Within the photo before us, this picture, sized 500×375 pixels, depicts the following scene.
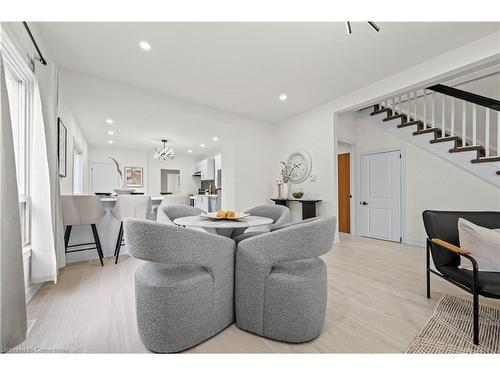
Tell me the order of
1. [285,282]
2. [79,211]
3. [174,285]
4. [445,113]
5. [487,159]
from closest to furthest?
1. [174,285]
2. [285,282]
3. [79,211]
4. [487,159]
5. [445,113]

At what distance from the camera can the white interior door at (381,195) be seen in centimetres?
416

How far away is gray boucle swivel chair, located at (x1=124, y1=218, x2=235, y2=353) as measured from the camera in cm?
119

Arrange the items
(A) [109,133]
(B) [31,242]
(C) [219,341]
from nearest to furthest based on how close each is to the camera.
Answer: (C) [219,341]
(B) [31,242]
(A) [109,133]

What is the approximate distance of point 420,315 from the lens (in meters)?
1.65

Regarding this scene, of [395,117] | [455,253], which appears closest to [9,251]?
[455,253]

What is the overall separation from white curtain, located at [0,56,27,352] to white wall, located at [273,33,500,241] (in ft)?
13.0

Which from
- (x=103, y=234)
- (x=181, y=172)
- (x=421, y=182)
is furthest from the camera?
(x=181, y=172)

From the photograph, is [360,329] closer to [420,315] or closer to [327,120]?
[420,315]

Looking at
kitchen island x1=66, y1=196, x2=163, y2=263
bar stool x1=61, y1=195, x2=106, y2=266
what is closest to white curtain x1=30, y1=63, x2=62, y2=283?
bar stool x1=61, y1=195, x2=106, y2=266

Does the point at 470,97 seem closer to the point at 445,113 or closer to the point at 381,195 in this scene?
the point at 445,113

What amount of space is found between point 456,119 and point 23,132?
5.79 m

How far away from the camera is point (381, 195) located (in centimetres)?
439

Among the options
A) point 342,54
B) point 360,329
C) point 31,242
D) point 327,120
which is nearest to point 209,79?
point 342,54

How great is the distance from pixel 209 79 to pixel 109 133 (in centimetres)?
394
